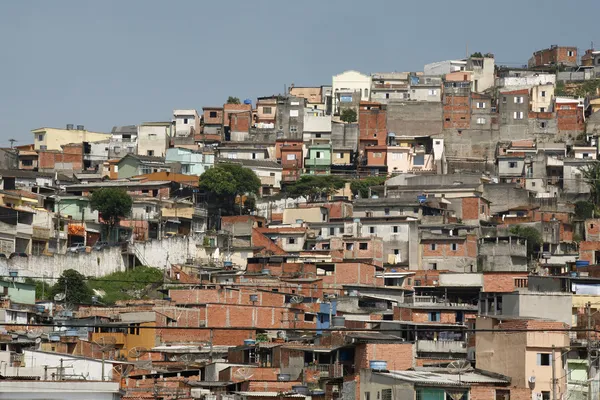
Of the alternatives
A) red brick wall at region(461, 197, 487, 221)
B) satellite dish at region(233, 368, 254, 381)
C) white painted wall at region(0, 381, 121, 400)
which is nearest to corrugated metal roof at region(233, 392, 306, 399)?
satellite dish at region(233, 368, 254, 381)

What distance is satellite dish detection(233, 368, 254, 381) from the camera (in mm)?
39906

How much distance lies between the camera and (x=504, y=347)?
1467 inches

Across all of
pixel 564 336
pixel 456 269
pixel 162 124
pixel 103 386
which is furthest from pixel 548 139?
pixel 103 386

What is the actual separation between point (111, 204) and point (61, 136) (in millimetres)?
30931

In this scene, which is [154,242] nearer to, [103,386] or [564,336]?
[564,336]

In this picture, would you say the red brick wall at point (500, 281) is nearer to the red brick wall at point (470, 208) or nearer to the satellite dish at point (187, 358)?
the satellite dish at point (187, 358)

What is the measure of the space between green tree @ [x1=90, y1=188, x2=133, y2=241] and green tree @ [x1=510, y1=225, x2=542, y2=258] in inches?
795

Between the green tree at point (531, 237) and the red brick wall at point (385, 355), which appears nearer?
the red brick wall at point (385, 355)

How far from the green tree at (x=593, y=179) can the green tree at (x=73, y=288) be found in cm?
3452

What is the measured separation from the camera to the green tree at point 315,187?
89500 mm

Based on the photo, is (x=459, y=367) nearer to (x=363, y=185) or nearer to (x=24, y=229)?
(x=24, y=229)

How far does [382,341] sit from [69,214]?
140ft

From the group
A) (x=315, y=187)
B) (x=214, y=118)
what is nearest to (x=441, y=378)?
(x=315, y=187)

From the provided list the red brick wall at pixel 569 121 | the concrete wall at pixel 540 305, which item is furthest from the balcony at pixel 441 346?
the red brick wall at pixel 569 121
